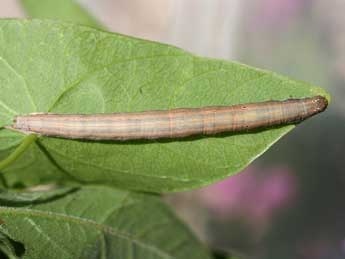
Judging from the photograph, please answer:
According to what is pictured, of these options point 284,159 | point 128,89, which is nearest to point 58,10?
point 128,89

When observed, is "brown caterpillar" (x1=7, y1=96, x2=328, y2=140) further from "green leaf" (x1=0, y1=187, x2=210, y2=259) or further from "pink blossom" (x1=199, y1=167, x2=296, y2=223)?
"pink blossom" (x1=199, y1=167, x2=296, y2=223)

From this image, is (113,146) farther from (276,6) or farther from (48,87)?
(276,6)

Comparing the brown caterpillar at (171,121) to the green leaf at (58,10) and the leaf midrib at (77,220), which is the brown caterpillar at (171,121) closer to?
the leaf midrib at (77,220)

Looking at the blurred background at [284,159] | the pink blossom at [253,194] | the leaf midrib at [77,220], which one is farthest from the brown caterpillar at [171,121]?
the pink blossom at [253,194]

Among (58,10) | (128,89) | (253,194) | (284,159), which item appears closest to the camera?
(128,89)

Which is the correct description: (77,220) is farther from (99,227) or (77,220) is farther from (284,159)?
(284,159)

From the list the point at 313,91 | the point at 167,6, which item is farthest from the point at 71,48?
the point at 167,6
